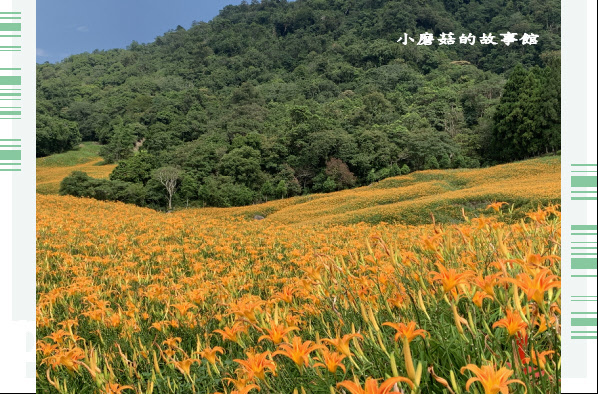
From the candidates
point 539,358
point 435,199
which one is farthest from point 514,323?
point 435,199

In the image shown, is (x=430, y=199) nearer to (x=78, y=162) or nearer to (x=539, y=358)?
(x=539, y=358)

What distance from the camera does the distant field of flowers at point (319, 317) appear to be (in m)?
0.83

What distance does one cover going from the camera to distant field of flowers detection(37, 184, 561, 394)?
2.72 feet

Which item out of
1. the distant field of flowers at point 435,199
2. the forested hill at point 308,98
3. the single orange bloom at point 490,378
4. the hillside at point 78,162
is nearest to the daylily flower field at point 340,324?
the single orange bloom at point 490,378

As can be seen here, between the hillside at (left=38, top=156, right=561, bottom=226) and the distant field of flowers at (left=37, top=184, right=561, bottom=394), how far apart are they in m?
5.53

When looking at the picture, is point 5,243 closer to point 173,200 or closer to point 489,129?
point 173,200

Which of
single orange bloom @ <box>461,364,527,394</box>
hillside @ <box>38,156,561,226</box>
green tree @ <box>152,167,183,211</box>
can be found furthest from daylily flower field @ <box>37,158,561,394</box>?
green tree @ <box>152,167,183,211</box>

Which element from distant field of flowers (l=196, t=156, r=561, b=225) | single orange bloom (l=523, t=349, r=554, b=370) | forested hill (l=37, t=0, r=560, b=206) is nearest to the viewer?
single orange bloom (l=523, t=349, r=554, b=370)

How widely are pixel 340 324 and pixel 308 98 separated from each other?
169 feet

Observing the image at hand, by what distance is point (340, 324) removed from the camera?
4.35 feet

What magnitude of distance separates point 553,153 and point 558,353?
83.4 ft

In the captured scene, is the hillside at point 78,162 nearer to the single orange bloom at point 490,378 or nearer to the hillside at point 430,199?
the hillside at point 430,199

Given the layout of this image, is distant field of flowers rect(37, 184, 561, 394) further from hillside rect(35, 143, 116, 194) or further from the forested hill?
hillside rect(35, 143, 116, 194)

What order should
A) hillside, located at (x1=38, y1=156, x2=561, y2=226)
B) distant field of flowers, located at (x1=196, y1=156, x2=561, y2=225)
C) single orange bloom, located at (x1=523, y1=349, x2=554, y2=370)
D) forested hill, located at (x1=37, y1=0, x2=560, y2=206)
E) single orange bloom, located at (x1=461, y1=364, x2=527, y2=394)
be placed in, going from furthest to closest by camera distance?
forested hill, located at (x1=37, y1=0, x2=560, y2=206)
distant field of flowers, located at (x1=196, y1=156, x2=561, y2=225)
hillside, located at (x1=38, y1=156, x2=561, y2=226)
single orange bloom, located at (x1=523, y1=349, x2=554, y2=370)
single orange bloom, located at (x1=461, y1=364, x2=527, y2=394)
